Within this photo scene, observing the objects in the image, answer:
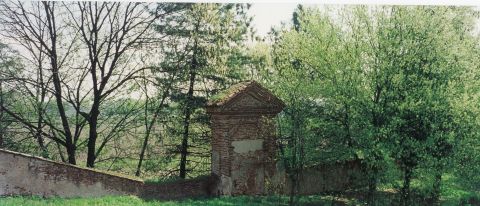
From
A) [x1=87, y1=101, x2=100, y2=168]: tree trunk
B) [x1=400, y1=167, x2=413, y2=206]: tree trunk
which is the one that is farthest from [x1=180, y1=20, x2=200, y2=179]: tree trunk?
[x1=400, y1=167, x2=413, y2=206]: tree trunk

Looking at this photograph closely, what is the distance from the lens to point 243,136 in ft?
26.7

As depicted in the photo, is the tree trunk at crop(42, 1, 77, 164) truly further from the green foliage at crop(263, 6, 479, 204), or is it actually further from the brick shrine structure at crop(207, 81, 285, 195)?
the green foliage at crop(263, 6, 479, 204)

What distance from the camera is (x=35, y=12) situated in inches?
321

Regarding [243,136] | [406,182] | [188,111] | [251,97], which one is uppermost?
[188,111]

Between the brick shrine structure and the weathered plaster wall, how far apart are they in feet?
6.02

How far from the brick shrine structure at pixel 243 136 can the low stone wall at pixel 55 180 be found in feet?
5.00

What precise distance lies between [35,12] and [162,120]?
3.66 metres

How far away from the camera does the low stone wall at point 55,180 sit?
731cm

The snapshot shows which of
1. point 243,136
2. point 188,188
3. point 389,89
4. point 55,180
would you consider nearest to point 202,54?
point 243,136

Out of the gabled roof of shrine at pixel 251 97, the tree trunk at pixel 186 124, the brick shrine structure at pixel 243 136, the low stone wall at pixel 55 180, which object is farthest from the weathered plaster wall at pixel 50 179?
the tree trunk at pixel 186 124

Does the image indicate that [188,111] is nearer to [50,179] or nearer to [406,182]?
[50,179]

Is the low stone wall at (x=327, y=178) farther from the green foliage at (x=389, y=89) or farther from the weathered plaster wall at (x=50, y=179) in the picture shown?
the weathered plaster wall at (x=50, y=179)

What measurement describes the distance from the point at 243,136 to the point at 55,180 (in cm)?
338

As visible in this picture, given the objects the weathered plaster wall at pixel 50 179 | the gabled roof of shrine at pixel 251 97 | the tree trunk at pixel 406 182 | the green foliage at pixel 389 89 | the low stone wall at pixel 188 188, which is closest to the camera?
the green foliage at pixel 389 89
